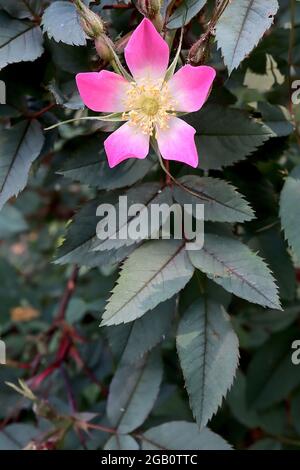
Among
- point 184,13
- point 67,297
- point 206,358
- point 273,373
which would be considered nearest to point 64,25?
point 184,13

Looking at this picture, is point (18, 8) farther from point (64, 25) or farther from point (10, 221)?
point (10, 221)

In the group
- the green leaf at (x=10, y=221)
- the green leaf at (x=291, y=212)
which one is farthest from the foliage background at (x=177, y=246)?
the green leaf at (x=10, y=221)

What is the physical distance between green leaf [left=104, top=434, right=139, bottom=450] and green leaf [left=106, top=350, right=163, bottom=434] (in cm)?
1

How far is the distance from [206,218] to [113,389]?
0.45 m

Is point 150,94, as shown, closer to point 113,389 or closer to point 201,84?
point 201,84

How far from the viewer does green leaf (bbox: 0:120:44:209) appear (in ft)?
3.37

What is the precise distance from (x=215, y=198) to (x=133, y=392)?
457 mm

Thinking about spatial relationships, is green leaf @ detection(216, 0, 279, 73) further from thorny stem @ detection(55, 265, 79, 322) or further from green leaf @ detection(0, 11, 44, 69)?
thorny stem @ detection(55, 265, 79, 322)

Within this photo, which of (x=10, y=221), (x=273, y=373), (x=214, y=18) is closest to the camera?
(x=214, y=18)

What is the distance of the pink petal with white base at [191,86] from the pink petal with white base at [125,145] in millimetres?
73

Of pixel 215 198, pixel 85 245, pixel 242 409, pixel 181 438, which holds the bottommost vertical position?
pixel 242 409

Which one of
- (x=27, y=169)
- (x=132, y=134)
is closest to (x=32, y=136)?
(x=27, y=169)

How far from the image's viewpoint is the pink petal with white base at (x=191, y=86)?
89 cm

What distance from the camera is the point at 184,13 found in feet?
3.09
